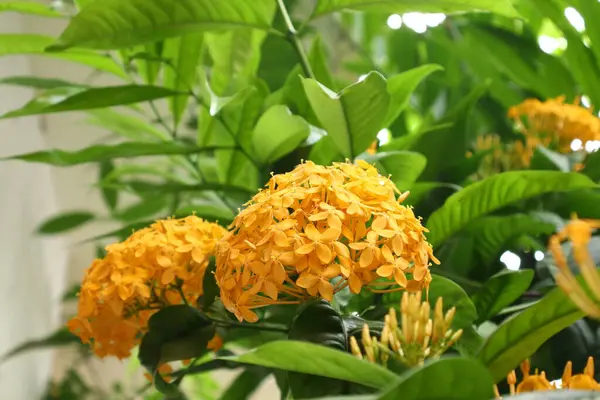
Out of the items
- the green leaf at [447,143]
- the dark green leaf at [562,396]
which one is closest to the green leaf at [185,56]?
the green leaf at [447,143]

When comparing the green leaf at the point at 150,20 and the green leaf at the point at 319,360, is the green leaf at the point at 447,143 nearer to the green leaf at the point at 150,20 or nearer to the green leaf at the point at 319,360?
the green leaf at the point at 150,20

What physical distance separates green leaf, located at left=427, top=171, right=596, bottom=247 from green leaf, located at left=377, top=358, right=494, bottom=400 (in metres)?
0.22

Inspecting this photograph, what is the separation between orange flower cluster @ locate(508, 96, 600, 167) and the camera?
60 centimetres

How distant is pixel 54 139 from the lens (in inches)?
58.6

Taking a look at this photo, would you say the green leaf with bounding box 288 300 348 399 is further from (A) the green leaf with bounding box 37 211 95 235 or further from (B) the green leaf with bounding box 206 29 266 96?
(A) the green leaf with bounding box 37 211 95 235

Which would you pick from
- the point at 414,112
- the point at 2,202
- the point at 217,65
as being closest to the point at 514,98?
the point at 414,112

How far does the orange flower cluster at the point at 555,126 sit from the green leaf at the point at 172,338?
14.7 inches

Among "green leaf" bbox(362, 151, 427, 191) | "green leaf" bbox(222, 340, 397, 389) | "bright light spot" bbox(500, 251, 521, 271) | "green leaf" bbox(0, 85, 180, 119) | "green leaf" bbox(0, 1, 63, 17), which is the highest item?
"green leaf" bbox(0, 1, 63, 17)

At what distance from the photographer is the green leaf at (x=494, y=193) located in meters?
0.42

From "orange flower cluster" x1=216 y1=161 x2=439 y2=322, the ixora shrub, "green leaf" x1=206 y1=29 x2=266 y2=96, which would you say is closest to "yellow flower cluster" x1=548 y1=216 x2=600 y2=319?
the ixora shrub

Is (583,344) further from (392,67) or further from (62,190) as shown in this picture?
(62,190)

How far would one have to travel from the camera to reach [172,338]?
1.32 feet

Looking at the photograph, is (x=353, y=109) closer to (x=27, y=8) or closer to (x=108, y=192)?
(x=27, y=8)

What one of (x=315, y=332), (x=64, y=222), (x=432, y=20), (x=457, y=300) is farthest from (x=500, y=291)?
(x=64, y=222)
